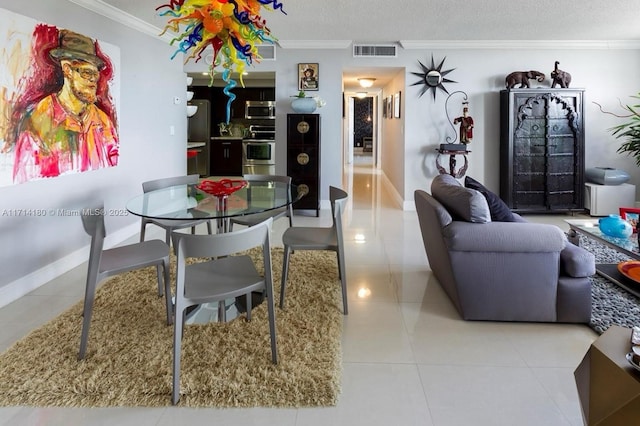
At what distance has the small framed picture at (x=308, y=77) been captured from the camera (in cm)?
Answer: 636

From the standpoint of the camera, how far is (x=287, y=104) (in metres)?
6.47

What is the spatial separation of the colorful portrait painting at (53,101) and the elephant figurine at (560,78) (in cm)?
541

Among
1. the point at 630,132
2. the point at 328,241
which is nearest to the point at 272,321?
the point at 328,241

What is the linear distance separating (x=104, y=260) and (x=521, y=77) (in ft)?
18.5

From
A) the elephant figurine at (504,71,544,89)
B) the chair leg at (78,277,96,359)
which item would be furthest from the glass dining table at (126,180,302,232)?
the elephant figurine at (504,71,544,89)

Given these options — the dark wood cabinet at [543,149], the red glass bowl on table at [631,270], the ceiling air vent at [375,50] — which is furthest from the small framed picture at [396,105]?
the red glass bowl on table at [631,270]

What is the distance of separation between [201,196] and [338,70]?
3.95 meters

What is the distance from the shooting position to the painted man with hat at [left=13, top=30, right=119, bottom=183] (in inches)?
128

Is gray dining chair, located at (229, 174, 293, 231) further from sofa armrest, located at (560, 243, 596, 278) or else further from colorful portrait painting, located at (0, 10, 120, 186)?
sofa armrest, located at (560, 243, 596, 278)

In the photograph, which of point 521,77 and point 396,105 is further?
point 396,105

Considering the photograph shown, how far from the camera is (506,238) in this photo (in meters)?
2.61

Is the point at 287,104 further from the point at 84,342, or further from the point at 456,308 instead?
the point at 84,342

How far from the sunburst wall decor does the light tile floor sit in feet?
11.6

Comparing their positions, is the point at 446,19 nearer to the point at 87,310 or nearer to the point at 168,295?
the point at 168,295
